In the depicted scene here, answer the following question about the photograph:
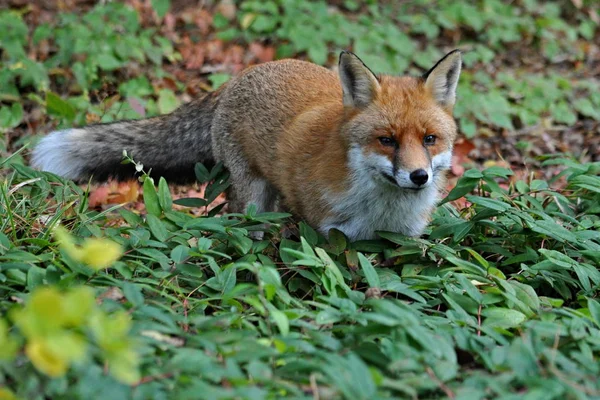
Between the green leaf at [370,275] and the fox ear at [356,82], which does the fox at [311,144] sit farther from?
the green leaf at [370,275]

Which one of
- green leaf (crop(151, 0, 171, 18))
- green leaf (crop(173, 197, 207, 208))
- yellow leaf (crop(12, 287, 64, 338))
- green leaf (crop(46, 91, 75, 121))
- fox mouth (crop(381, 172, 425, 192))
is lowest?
green leaf (crop(173, 197, 207, 208))

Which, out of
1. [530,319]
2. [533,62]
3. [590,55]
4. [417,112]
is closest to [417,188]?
[417,112]

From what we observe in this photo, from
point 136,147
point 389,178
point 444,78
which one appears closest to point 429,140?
point 389,178

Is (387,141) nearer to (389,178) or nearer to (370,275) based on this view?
(389,178)

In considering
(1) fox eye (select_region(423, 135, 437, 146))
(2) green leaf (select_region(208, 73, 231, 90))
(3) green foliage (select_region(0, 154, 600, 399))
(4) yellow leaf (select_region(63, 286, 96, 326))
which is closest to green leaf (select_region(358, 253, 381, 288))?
(3) green foliage (select_region(0, 154, 600, 399))

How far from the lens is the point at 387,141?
4.41 metres

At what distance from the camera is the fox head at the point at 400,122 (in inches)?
169

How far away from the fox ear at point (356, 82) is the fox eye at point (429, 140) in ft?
1.49

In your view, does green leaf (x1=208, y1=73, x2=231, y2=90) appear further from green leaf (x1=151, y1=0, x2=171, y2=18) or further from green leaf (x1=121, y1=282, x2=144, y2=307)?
green leaf (x1=121, y1=282, x2=144, y2=307)

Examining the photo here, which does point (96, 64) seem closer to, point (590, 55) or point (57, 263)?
point (57, 263)

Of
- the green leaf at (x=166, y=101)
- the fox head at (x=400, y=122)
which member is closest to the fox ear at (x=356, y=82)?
the fox head at (x=400, y=122)

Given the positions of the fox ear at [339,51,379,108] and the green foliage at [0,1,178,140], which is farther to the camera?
the green foliage at [0,1,178,140]

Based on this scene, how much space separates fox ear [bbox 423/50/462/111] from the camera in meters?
4.59

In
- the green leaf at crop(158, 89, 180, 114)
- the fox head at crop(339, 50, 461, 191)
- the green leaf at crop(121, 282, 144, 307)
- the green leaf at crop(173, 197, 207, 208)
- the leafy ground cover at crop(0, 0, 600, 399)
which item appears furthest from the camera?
the green leaf at crop(158, 89, 180, 114)
